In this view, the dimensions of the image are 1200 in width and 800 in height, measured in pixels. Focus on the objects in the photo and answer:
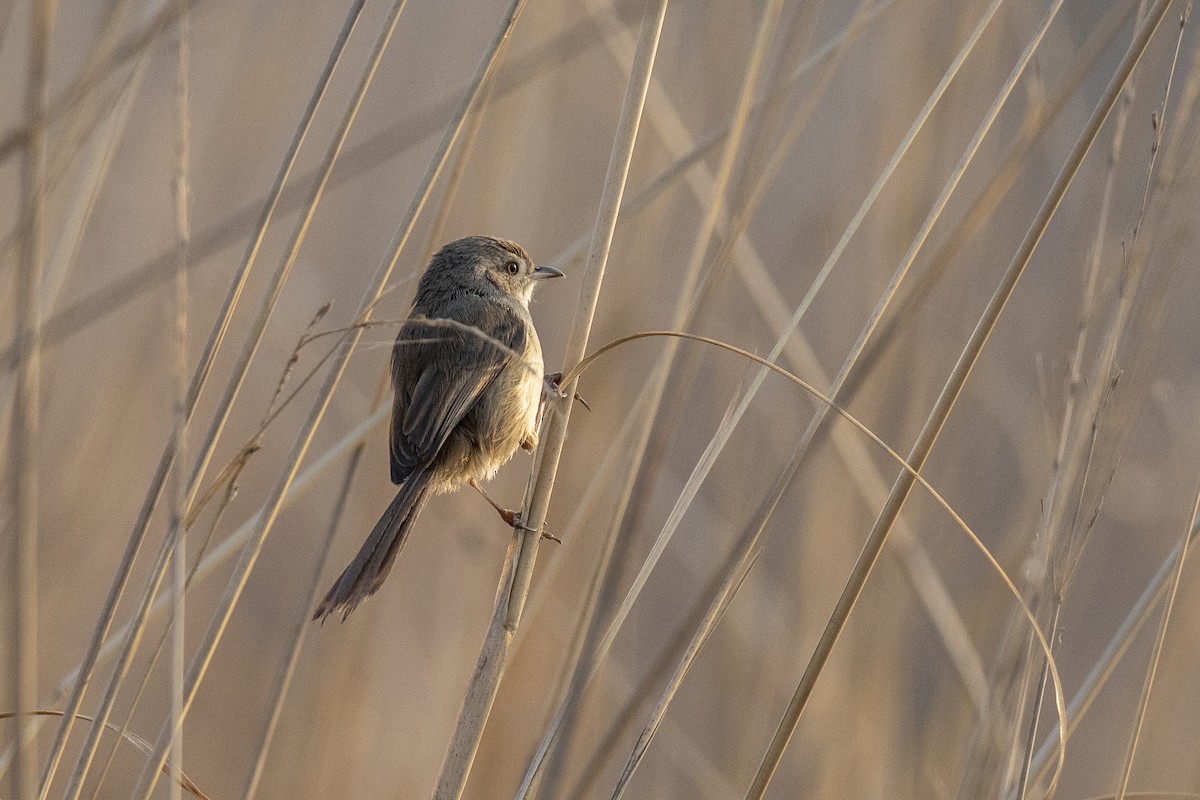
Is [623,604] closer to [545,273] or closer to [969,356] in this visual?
[969,356]

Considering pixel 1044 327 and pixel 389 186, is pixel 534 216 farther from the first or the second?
pixel 1044 327

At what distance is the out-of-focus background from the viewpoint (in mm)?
2021

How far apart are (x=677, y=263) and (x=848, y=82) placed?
95 cm

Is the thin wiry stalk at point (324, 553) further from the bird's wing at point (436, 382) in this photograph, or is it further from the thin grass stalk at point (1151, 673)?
the thin grass stalk at point (1151, 673)

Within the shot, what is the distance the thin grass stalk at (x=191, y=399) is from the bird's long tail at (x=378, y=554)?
22.1 inches

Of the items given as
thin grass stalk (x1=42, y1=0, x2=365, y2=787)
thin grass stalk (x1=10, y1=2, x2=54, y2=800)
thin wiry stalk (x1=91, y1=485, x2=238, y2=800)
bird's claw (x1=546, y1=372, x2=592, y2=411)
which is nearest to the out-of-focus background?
bird's claw (x1=546, y1=372, x2=592, y2=411)

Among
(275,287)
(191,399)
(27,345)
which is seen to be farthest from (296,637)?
(27,345)

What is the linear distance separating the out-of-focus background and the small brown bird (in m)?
0.17

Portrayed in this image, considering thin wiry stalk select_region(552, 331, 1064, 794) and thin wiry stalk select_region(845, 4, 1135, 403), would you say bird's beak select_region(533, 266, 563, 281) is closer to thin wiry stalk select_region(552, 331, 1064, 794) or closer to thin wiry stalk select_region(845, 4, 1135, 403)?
thin wiry stalk select_region(552, 331, 1064, 794)

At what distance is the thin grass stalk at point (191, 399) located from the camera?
62.5 inches

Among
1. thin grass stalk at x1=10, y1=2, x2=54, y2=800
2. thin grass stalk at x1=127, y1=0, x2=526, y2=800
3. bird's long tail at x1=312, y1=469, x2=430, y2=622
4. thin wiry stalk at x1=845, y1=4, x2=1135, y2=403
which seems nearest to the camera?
thin grass stalk at x1=10, y1=2, x2=54, y2=800

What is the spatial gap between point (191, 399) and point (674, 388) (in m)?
0.88

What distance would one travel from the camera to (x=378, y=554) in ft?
8.09

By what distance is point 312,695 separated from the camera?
2.97 meters
